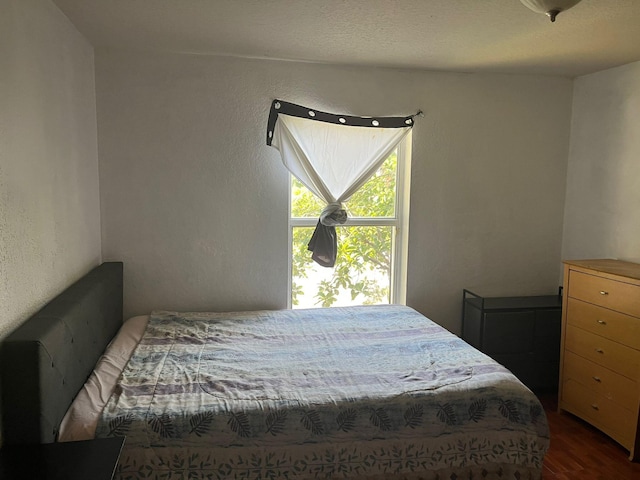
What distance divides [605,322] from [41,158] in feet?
10.4

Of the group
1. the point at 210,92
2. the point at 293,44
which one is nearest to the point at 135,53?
the point at 210,92

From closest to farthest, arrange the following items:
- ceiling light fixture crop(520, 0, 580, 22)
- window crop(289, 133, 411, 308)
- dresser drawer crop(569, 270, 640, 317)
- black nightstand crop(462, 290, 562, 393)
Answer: ceiling light fixture crop(520, 0, 580, 22) < dresser drawer crop(569, 270, 640, 317) < black nightstand crop(462, 290, 562, 393) < window crop(289, 133, 411, 308)

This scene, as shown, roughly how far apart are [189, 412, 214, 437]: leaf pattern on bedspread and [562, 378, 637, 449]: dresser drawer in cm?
236

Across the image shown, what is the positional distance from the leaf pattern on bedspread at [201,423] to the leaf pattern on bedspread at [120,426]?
0.79ft

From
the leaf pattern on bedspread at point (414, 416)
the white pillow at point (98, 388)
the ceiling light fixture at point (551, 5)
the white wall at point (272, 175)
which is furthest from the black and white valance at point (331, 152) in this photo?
the ceiling light fixture at point (551, 5)

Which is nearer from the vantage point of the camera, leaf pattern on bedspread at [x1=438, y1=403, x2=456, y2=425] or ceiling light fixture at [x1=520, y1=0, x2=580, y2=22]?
ceiling light fixture at [x1=520, y1=0, x2=580, y2=22]

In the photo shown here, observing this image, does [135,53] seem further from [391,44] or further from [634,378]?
[634,378]

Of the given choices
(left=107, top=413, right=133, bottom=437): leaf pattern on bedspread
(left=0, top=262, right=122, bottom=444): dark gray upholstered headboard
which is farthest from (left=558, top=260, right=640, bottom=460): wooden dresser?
(left=0, top=262, right=122, bottom=444): dark gray upholstered headboard

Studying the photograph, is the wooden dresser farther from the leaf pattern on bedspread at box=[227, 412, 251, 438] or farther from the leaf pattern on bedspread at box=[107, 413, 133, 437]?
the leaf pattern on bedspread at box=[107, 413, 133, 437]

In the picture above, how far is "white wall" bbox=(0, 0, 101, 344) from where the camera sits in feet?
5.62

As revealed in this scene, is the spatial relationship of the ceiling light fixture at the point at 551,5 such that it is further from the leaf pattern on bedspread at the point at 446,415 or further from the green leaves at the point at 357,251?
the green leaves at the point at 357,251

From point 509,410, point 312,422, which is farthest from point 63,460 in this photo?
point 509,410

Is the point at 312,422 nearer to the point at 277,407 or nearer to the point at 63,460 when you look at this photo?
the point at 277,407

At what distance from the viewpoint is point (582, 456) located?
8.68 feet
